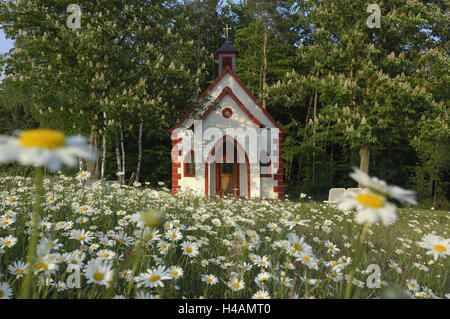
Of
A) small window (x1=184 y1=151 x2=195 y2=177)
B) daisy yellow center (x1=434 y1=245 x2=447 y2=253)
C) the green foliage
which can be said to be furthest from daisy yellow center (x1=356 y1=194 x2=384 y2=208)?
small window (x1=184 y1=151 x2=195 y2=177)

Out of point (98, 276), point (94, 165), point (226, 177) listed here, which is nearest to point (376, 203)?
point (98, 276)

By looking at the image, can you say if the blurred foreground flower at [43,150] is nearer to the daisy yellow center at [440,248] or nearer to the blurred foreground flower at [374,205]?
the blurred foreground flower at [374,205]

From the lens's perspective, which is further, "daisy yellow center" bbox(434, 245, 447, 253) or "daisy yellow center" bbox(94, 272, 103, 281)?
"daisy yellow center" bbox(434, 245, 447, 253)

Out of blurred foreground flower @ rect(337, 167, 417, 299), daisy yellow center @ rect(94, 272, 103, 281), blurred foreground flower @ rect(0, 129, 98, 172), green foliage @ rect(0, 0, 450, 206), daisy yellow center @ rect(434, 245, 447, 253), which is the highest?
green foliage @ rect(0, 0, 450, 206)

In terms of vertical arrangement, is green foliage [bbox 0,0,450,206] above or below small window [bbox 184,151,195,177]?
above

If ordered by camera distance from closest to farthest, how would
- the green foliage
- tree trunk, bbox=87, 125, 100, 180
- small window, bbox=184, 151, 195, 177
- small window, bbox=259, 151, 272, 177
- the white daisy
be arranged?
the white daisy, the green foliage, tree trunk, bbox=87, 125, 100, 180, small window, bbox=259, 151, 272, 177, small window, bbox=184, 151, 195, 177

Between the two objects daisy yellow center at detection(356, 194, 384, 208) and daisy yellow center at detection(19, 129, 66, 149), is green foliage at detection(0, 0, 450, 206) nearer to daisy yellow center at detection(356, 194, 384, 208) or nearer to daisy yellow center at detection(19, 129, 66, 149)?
daisy yellow center at detection(19, 129, 66, 149)

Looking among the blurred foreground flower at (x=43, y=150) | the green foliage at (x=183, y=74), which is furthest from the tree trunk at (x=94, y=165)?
the blurred foreground flower at (x=43, y=150)

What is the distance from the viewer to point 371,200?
0.89 m

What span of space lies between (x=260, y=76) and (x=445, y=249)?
2233 centimetres

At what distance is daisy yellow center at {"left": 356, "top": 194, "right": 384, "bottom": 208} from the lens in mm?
872

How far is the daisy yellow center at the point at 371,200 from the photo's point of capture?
87 cm
